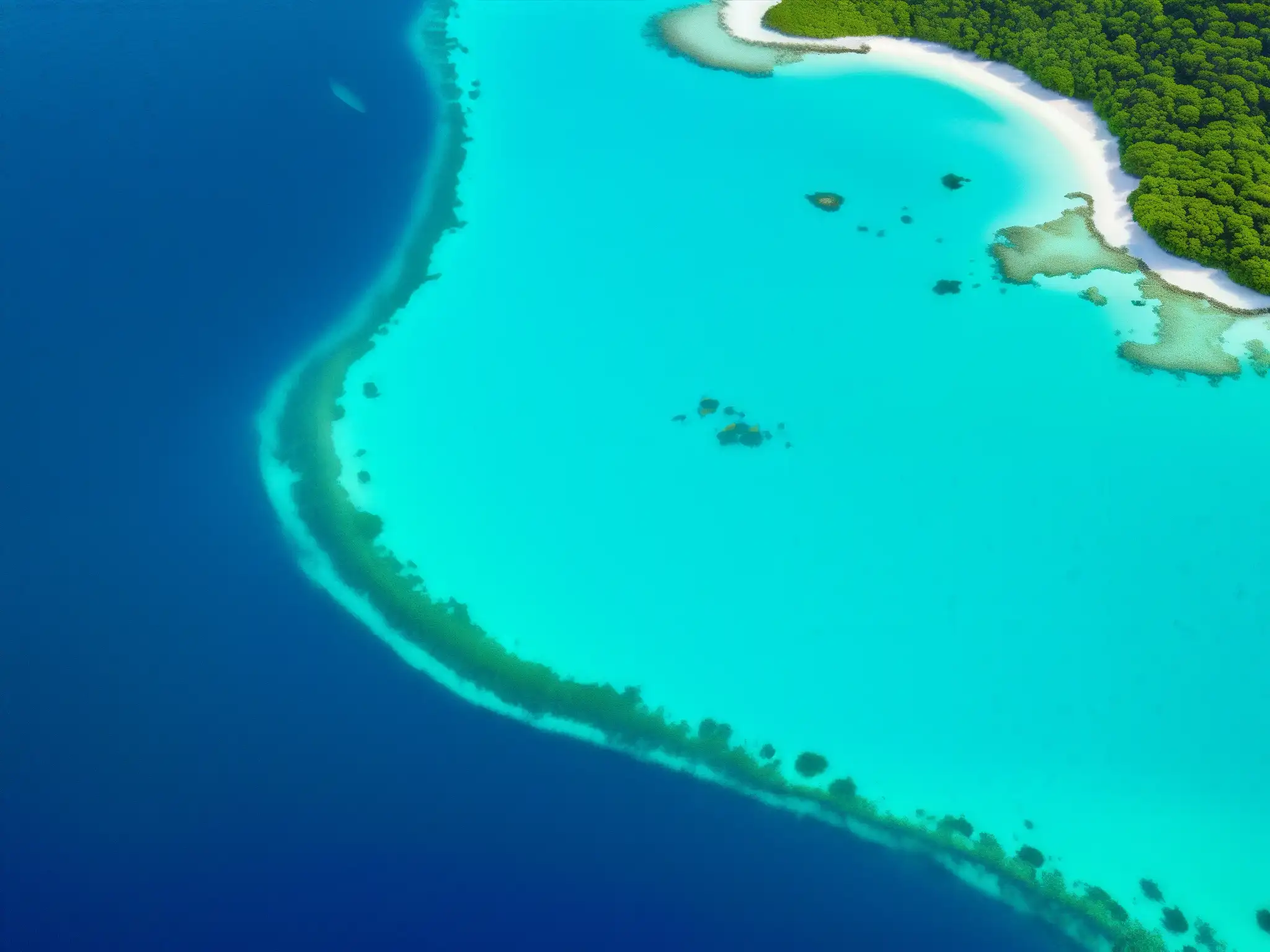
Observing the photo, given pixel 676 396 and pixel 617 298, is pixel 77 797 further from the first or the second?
pixel 617 298

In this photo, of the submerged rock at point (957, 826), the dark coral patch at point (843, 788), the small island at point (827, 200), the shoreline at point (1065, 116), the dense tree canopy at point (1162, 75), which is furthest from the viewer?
the small island at point (827, 200)

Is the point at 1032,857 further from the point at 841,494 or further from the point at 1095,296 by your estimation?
the point at 1095,296

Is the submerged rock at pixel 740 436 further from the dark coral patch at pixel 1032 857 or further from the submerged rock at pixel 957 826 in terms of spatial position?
the dark coral patch at pixel 1032 857

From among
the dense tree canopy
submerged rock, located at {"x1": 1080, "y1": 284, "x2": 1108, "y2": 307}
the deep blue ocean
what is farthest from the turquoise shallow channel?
the dense tree canopy

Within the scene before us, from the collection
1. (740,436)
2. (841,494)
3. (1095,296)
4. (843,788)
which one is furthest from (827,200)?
(843,788)

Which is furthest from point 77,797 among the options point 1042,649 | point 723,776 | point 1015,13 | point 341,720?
point 1015,13

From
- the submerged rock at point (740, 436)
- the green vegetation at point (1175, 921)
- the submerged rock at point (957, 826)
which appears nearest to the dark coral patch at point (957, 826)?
the submerged rock at point (957, 826)
